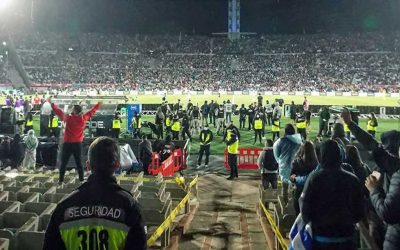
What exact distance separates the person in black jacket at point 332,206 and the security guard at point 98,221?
6.27ft

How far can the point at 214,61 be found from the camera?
79.6 m

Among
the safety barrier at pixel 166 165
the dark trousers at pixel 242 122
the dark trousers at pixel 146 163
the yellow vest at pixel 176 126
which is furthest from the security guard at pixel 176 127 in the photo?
the dark trousers at pixel 242 122

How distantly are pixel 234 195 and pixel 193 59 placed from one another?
2718 inches

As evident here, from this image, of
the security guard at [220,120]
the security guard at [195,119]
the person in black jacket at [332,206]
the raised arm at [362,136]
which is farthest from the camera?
the security guard at [220,120]

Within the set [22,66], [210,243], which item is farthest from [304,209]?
[22,66]

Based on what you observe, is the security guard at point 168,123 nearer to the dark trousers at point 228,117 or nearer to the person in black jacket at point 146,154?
the dark trousers at point 228,117

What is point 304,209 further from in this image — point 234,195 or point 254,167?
point 254,167

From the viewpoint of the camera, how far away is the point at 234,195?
13461mm

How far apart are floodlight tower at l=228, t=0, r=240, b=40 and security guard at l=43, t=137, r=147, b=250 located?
87.8 metres

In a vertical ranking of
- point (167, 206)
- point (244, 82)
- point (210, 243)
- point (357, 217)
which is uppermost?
point (244, 82)

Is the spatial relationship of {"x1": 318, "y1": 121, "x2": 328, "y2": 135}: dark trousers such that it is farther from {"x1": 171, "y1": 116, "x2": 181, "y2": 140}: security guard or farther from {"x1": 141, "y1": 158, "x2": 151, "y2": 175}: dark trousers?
{"x1": 141, "y1": 158, "x2": 151, "y2": 175}: dark trousers

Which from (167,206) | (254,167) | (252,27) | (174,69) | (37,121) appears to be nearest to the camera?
(167,206)

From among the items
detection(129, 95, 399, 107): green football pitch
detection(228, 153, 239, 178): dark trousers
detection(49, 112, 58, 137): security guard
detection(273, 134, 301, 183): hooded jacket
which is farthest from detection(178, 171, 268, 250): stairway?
detection(129, 95, 399, 107): green football pitch

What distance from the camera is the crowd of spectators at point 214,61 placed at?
218 ft
